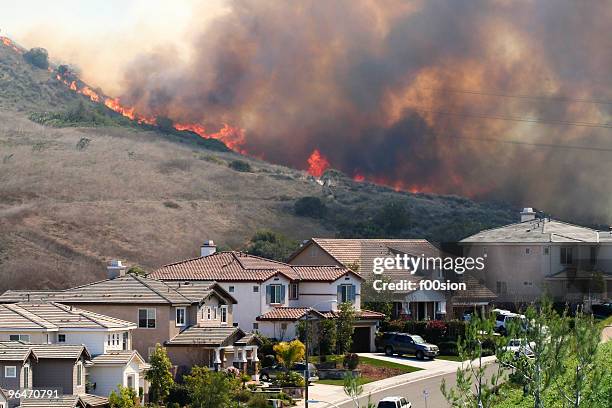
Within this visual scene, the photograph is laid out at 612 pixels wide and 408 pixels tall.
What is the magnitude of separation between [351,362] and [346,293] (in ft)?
48.6

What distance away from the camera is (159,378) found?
227 feet

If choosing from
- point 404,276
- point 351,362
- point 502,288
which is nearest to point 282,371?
point 351,362

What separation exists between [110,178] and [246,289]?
8724 cm

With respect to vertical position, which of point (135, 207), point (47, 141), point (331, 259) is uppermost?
point (47, 141)

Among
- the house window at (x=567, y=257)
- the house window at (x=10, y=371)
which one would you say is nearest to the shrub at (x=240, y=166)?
the house window at (x=567, y=257)

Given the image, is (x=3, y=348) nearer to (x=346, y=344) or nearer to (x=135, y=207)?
(x=346, y=344)

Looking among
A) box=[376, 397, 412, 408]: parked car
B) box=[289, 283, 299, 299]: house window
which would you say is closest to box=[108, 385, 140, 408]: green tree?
box=[376, 397, 412, 408]: parked car

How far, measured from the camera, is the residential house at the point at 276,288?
8950 centimetres

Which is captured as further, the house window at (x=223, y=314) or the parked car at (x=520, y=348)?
the house window at (x=223, y=314)

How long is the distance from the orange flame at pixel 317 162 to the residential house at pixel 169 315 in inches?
3192

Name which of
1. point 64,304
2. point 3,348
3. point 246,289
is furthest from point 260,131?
point 3,348

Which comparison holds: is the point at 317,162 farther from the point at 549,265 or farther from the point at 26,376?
the point at 26,376

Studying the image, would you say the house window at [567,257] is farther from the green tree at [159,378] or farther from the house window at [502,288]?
the green tree at [159,378]

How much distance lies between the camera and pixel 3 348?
209ft
